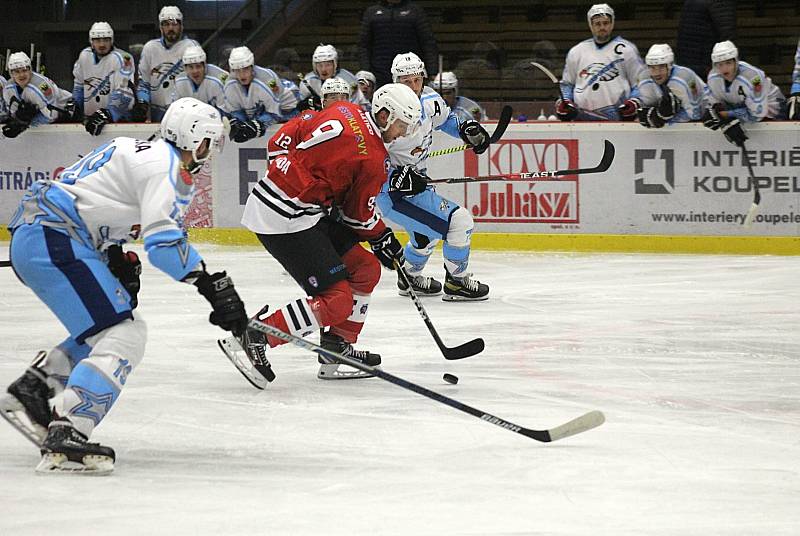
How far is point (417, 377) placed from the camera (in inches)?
192

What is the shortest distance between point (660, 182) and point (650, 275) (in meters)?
1.15

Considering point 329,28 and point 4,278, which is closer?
point 4,278

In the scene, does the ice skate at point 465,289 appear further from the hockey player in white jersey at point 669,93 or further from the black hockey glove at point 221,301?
the black hockey glove at point 221,301

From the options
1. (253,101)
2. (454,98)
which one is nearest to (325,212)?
(454,98)

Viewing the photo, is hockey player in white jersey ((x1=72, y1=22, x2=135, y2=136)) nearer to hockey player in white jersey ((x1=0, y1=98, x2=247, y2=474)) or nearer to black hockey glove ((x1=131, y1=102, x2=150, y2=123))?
black hockey glove ((x1=131, y1=102, x2=150, y2=123))

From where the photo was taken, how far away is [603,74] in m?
8.89

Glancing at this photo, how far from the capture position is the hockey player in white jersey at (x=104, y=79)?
978cm

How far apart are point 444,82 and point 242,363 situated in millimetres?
4956

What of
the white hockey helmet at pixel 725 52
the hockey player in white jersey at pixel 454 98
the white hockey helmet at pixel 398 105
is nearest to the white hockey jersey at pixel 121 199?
the white hockey helmet at pixel 398 105

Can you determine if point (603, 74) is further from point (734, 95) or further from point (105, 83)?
point (105, 83)

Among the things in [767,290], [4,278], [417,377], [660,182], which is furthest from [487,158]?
[417,377]

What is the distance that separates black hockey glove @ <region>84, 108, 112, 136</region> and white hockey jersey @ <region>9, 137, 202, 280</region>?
20.4 feet

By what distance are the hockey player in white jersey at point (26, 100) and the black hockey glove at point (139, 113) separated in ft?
1.68

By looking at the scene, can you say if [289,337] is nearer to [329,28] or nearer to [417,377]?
[417,377]
